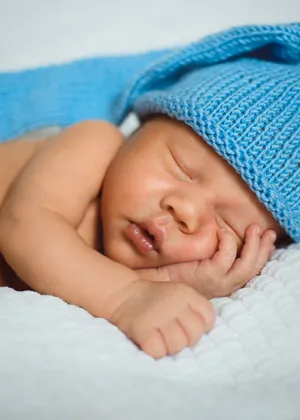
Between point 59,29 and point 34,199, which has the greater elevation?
point 59,29

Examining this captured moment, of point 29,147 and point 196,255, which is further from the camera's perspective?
point 29,147

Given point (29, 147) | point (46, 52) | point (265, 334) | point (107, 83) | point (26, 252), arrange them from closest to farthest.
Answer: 1. point (265, 334)
2. point (26, 252)
3. point (29, 147)
4. point (107, 83)
5. point (46, 52)

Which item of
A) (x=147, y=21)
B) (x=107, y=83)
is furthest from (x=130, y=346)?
(x=147, y=21)

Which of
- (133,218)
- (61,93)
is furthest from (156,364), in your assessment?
(61,93)

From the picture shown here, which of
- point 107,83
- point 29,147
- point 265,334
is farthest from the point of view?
point 107,83

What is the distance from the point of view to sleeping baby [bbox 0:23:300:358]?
3.27 feet

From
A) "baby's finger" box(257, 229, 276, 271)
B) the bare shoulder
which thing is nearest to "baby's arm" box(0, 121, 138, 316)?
the bare shoulder

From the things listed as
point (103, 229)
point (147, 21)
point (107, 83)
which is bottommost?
point (103, 229)

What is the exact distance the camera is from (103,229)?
3.71 feet

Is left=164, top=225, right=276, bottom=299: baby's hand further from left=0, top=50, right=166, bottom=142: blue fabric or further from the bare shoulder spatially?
left=0, top=50, right=166, bottom=142: blue fabric

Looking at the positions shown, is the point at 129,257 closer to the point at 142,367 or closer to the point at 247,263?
the point at 247,263

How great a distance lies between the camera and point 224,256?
104cm

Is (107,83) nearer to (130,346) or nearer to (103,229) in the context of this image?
(103,229)

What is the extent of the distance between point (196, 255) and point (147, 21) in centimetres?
95
